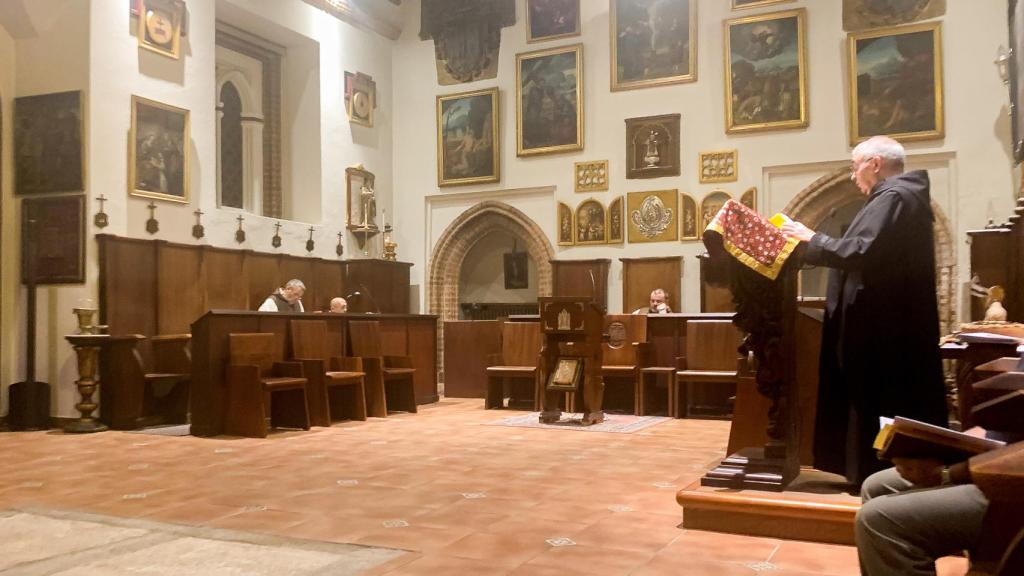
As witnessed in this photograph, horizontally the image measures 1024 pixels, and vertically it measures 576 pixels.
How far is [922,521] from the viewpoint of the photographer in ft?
6.03

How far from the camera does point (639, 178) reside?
1336 cm

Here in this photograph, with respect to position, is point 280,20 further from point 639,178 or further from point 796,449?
point 796,449

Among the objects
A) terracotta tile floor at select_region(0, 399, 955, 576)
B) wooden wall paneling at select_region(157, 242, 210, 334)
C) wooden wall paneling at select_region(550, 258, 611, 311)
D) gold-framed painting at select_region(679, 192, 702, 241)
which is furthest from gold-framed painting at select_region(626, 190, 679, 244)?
wooden wall paneling at select_region(157, 242, 210, 334)

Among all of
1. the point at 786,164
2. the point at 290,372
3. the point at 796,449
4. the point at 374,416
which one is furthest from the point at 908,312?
the point at 786,164

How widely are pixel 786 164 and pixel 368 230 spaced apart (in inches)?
258

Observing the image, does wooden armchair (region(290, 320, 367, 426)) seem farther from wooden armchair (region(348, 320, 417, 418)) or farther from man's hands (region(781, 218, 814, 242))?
man's hands (region(781, 218, 814, 242))

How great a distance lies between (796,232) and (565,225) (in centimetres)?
1019

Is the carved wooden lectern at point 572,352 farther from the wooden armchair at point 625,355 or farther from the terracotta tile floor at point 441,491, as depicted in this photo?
the wooden armchair at point 625,355

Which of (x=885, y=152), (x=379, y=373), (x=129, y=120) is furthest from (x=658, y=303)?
(x=885, y=152)

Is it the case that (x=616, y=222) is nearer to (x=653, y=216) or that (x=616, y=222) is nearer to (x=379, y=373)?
(x=653, y=216)


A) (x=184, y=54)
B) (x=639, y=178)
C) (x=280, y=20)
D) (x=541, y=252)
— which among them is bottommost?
(x=541, y=252)

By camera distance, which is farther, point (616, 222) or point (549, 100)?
point (549, 100)

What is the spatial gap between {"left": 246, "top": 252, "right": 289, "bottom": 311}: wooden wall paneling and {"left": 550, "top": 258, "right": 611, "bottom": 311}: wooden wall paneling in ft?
14.1

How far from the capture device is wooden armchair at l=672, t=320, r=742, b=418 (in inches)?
351
